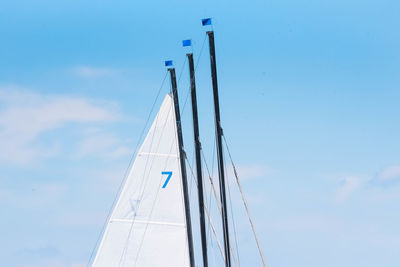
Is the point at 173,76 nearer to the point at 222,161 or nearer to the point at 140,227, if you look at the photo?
the point at 222,161

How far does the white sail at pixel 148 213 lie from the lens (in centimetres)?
5600

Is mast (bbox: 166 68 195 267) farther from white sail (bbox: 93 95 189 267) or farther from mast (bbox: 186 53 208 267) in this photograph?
white sail (bbox: 93 95 189 267)

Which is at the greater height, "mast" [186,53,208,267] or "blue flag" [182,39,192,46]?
"blue flag" [182,39,192,46]

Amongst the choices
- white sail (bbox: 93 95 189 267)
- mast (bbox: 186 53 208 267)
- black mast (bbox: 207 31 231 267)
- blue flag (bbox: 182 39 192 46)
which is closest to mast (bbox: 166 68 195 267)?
mast (bbox: 186 53 208 267)

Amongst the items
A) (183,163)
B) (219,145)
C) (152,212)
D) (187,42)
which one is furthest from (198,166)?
(187,42)

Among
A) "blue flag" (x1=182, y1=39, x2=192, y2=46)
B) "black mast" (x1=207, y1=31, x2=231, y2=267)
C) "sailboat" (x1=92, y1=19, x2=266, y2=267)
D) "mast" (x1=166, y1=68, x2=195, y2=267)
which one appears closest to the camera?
"black mast" (x1=207, y1=31, x2=231, y2=267)

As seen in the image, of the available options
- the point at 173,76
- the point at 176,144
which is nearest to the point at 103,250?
the point at 176,144

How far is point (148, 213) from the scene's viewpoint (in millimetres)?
56219

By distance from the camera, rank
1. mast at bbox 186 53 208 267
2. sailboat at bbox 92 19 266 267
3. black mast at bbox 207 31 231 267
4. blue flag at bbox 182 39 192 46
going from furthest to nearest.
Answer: sailboat at bbox 92 19 266 267 → blue flag at bbox 182 39 192 46 → mast at bbox 186 53 208 267 → black mast at bbox 207 31 231 267

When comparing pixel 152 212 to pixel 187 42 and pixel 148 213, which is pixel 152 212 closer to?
pixel 148 213

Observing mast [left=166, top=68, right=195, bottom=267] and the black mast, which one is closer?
the black mast

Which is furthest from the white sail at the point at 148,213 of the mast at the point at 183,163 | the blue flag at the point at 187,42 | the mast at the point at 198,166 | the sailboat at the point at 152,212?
the blue flag at the point at 187,42

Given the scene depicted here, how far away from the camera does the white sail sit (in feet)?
184

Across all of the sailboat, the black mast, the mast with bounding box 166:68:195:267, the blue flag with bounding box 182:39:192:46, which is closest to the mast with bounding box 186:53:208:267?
the blue flag with bounding box 182:39:192:46
